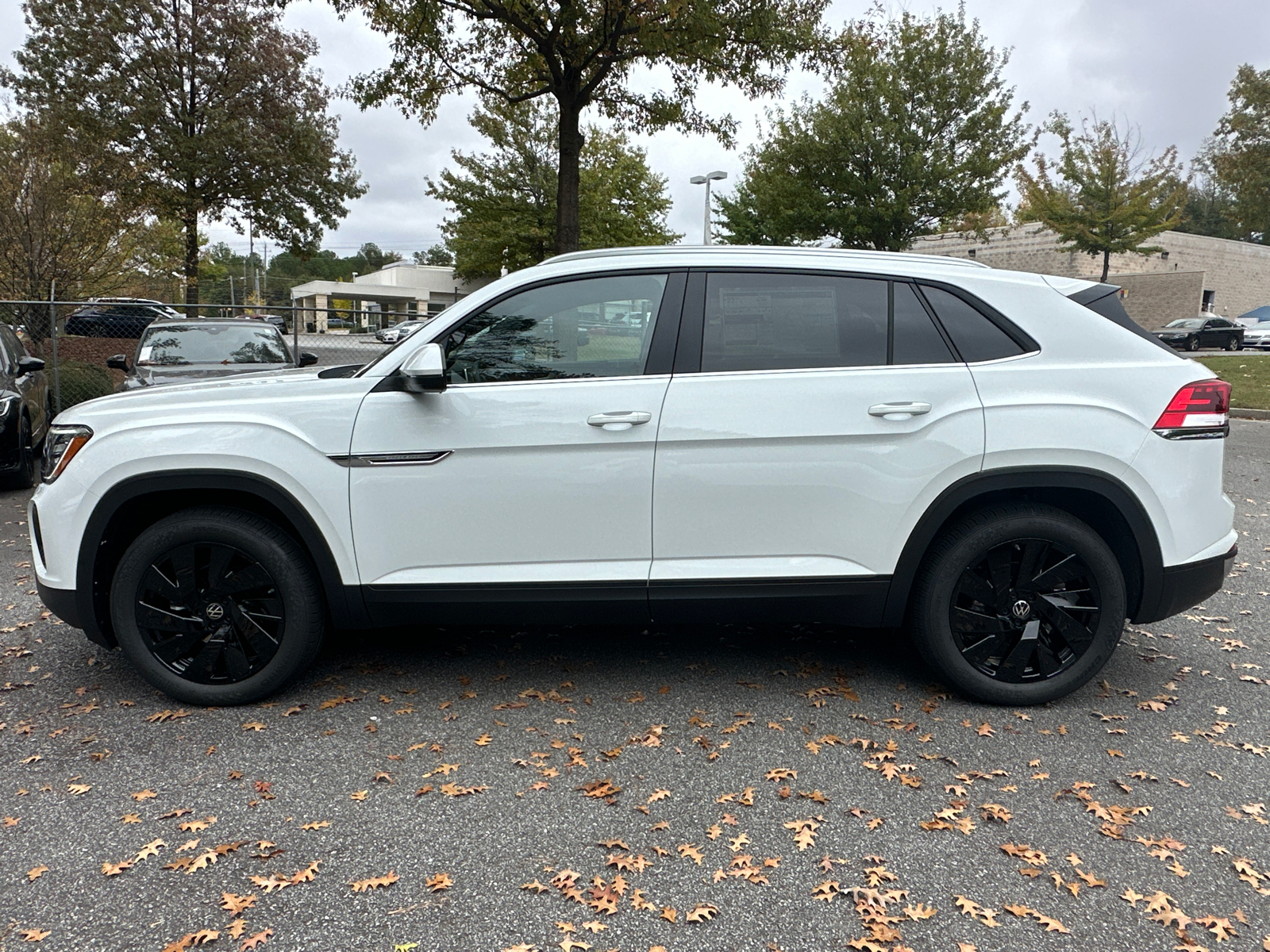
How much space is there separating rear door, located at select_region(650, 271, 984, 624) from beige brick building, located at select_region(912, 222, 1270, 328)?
42.0 metres

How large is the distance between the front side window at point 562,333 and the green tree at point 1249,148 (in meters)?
45.5

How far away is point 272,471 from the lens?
3652 mm

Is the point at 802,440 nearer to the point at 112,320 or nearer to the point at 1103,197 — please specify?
the point at 112,320

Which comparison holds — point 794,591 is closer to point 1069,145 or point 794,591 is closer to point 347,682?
point 347,682

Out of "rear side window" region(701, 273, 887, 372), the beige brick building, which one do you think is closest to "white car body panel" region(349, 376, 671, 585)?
"rear side window" region(701, 273, 887, 372)

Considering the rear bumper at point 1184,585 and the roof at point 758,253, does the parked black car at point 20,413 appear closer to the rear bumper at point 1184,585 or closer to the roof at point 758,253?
the roof at point 758,253

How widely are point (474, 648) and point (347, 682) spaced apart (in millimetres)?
672

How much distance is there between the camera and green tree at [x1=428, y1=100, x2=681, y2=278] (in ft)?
93.1

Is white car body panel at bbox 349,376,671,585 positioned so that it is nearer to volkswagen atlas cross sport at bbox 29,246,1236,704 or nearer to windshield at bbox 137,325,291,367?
volkswagen atlas cross sport at bbox 29,246,1236,704

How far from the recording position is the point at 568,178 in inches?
474

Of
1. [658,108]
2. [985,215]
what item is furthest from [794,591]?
[985,215]

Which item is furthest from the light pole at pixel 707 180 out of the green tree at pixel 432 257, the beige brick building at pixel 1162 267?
the green tree at pixel 432 257

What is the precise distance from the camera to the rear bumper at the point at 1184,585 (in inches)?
148

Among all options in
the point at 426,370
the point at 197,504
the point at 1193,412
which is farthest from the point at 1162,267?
the point at 197,504
